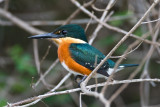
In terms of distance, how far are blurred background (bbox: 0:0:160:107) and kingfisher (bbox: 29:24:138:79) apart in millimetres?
860

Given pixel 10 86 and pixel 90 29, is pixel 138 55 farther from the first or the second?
pixel 10 86

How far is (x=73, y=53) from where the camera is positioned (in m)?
3.16

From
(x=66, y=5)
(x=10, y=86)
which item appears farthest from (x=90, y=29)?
(x=10, y=86)

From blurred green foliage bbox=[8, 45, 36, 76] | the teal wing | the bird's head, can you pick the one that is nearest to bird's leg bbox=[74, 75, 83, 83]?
the teal wing

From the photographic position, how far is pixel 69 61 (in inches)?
122

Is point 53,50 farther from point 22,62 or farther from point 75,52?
point 75,52

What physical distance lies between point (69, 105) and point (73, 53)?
2.04 metres

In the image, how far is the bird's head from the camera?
10.4 feet

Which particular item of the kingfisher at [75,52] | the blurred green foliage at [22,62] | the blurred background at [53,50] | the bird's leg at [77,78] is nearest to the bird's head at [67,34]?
the kingfisher at [75,52]

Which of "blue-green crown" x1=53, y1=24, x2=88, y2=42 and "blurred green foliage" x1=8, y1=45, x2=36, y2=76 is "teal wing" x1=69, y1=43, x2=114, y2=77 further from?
"blurred green foliage" x1=8, y1=45, x2=36, y2=76

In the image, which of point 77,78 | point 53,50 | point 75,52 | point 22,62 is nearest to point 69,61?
point 75,52

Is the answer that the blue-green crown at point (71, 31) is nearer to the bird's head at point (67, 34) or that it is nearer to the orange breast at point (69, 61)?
the bird's head at point (67, 34)

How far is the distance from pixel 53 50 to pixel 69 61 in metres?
1.96

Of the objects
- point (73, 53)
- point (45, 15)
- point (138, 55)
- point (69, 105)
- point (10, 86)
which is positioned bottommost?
point (69, 105)
